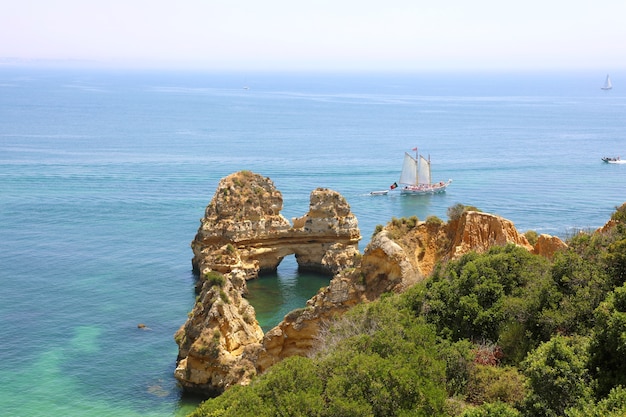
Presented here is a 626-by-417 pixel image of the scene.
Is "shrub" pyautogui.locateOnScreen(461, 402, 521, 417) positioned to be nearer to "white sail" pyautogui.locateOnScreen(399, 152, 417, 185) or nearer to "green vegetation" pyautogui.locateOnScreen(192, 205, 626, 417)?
"green vegetation" pyautogui.locateOnScreen(192, 205, 626, 417)

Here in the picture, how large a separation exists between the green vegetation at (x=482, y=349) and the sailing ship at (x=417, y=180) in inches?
2681

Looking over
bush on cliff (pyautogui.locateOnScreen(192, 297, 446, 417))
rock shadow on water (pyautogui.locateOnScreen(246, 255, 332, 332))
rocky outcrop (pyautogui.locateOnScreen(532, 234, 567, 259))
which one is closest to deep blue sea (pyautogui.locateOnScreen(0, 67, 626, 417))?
rock shadow on water (pyautogui.locateOnScreen(246, 255, 332, 332))

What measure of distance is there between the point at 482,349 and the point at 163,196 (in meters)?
64.6

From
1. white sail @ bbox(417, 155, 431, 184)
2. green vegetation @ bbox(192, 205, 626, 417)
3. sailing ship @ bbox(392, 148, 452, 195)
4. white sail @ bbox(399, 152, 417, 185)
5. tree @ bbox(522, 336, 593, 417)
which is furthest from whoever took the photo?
white sail @ bbox(417, 155, 431, 184)

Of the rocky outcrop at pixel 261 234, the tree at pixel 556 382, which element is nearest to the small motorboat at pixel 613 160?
the rocky outcrop at pixel 261 234

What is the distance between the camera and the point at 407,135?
134375 mm

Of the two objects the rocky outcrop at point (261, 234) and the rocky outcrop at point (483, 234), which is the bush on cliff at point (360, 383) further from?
the rocky outcrop at point (261, 234)

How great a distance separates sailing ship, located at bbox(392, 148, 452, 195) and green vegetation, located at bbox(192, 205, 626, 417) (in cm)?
6810

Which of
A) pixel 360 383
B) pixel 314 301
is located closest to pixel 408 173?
pixel 314 301

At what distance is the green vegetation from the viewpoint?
672 inches

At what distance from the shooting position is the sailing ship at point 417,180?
309 ft

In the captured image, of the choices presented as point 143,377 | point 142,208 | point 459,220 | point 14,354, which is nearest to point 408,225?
point 459,220

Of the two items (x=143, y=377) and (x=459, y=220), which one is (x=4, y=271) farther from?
(x=459, y=220)

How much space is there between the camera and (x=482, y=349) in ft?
70.5
